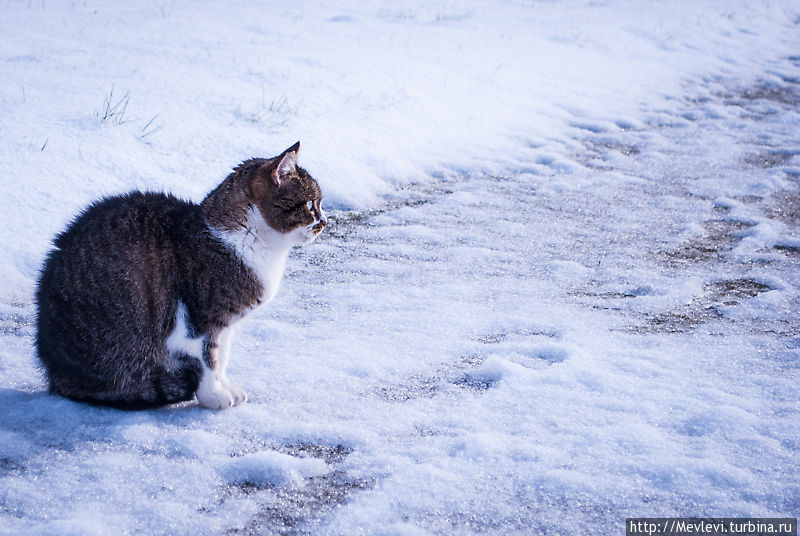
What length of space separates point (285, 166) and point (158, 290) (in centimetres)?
72

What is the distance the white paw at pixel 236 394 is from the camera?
2838mm

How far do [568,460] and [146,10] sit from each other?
8.02 metres

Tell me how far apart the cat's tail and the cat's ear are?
0.82 metres

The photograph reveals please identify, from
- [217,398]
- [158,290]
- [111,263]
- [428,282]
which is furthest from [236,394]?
[428,282]

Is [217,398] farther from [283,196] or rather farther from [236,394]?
[283,196]

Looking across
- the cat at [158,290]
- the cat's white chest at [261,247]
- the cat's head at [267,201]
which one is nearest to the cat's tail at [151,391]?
the cat at [158,290]

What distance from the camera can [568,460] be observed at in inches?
97.3

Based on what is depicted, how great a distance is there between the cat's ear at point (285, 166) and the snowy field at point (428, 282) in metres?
0.86

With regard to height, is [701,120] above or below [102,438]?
above

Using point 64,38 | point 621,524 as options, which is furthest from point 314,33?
point 621,524

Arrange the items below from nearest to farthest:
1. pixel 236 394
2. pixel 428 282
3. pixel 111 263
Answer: pixel 111 263 < pixel 236 394 < pixel 428 282

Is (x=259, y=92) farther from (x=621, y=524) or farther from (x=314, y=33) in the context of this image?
(x=621, y=524)

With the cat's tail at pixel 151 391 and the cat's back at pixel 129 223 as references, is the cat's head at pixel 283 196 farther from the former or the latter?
the cat's tail at pixel 151 391

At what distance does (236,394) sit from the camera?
2.85 meters
